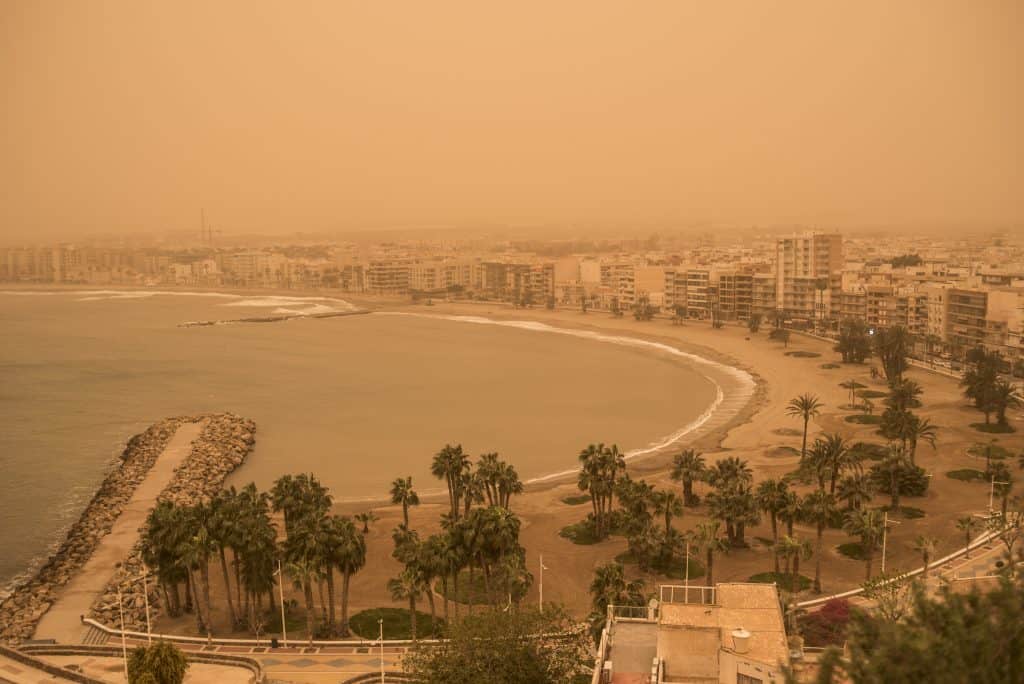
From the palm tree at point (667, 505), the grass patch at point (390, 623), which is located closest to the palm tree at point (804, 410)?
the palm tree at point (667, 505)

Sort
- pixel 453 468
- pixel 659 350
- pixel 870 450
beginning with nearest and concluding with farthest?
1. pixel 453 468
2. pixel 870 450
3. pixel 659 350

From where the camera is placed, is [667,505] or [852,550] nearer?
[667,505]

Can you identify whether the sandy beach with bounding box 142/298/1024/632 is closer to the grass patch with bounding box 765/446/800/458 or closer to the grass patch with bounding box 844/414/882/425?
the grass patch with bounding box 765/446/800/458

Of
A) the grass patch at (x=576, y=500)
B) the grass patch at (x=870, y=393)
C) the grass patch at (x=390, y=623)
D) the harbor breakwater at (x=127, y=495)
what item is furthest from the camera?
the grass patch at (x=870, y=393)

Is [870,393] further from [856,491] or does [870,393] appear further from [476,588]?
[476,588]

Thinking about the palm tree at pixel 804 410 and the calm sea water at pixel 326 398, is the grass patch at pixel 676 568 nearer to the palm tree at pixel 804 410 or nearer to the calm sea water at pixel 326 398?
the calm sea water at pixel 326 398

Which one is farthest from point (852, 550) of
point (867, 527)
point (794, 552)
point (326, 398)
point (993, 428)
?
point (326, 398)

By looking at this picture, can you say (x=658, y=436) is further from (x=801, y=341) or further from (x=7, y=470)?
(x=801, y=341)
